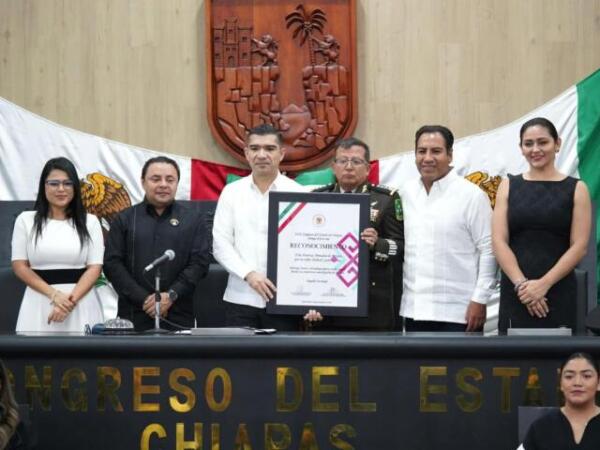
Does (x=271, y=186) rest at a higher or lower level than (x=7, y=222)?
higher

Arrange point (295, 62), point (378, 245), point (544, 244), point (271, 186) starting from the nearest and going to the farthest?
point (544, 244)
point (378, 245)
point (271, 186)
point (295, 62)

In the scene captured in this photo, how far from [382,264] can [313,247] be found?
0.35 meters

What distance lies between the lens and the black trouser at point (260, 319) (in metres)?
5.08

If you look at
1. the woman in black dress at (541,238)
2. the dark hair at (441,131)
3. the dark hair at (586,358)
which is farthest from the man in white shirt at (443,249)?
the dark hair at (586,358)

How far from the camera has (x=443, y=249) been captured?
201 inches

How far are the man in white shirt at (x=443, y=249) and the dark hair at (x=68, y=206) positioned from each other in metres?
1.55

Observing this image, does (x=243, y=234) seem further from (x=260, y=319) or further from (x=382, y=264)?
(x=382, y=264)

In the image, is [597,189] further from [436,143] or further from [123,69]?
[123,69]

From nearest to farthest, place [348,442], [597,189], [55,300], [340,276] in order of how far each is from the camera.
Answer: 1. [348,442]
2. [340,276]
3. [55,300]
4. [597,189]

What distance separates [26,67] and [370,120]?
2280mm

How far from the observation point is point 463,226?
16.9ft

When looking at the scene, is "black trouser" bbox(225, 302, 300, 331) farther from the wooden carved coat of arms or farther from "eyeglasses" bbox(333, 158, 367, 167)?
the wooden carved coat of arms

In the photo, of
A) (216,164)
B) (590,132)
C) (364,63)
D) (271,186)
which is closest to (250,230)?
(271,186)

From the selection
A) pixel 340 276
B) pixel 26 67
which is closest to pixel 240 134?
pixel 26 67
